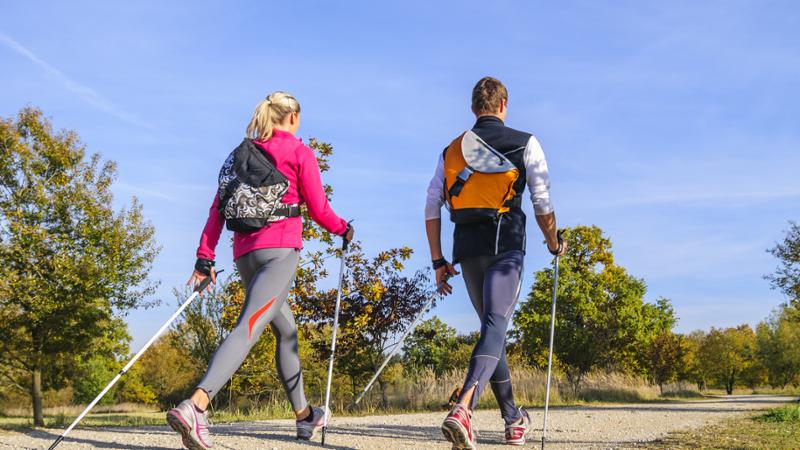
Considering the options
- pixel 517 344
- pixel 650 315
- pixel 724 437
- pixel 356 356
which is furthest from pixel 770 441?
pixel 650 315

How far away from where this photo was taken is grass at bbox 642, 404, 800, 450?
5.51 m

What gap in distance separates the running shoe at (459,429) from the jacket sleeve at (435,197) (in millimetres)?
1615

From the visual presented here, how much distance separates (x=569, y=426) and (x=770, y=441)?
2000 mm

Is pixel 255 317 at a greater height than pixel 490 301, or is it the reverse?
pixel 490 301

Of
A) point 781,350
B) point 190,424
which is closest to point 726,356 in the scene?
point 781,350

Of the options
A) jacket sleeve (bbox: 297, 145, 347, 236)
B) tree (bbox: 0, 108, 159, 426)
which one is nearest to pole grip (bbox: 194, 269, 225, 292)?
jacket sleeve (bbox: 297, 145, 347, 236)

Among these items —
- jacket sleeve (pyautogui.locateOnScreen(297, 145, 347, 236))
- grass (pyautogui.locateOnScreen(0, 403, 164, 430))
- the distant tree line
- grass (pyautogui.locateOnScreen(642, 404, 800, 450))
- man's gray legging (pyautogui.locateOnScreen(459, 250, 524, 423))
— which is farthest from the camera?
the distant tree line

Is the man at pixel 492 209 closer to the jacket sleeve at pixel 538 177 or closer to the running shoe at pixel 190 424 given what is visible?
the jacket sleeve at pixel 538 177

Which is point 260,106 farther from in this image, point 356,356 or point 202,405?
point 356,356

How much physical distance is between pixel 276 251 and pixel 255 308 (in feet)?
1.39

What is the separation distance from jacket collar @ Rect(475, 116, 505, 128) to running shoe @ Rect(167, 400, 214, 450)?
2.74 m

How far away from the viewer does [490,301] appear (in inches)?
186

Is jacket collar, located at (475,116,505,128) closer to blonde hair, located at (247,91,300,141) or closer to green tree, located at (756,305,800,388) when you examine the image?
blonde hair, located at (247,91,300,141)

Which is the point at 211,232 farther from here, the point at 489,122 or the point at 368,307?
the point at 368,307
